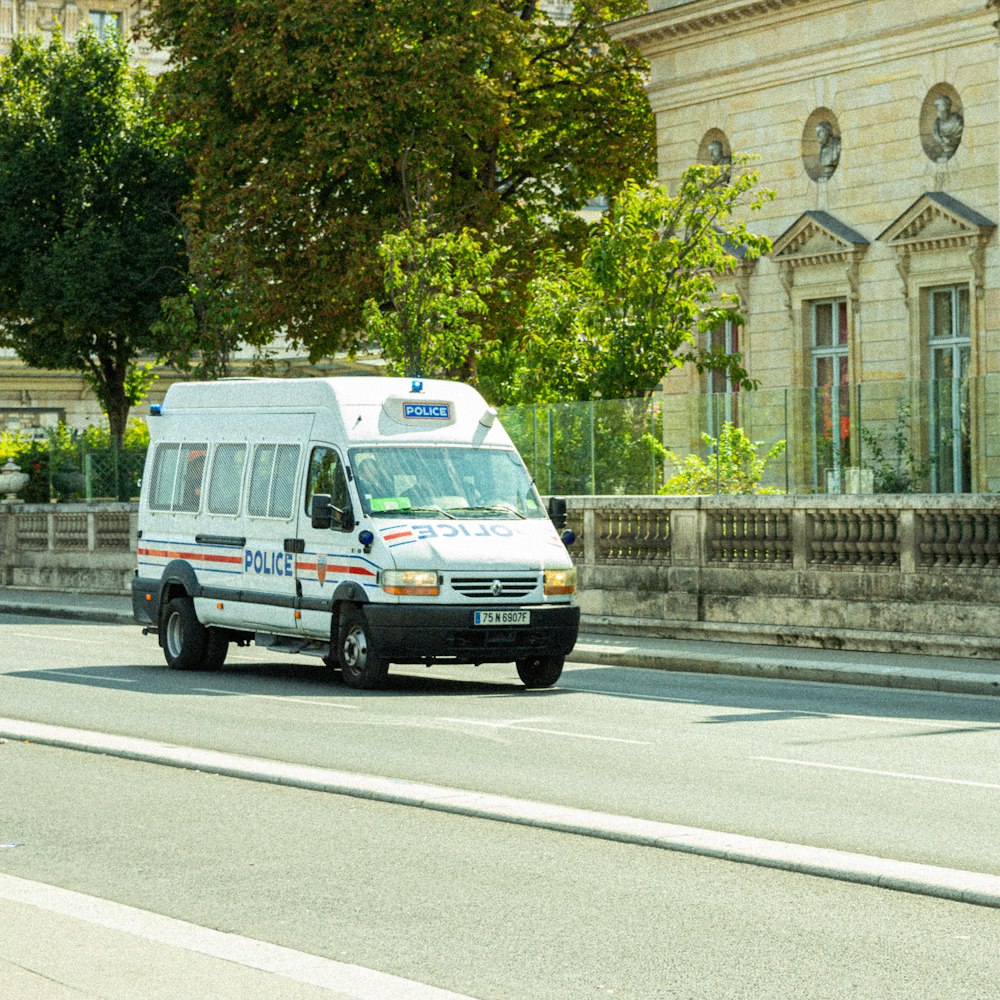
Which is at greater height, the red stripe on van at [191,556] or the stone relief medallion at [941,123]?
the stone relief medallion at [941,123]

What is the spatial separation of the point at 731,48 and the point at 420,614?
25.4m

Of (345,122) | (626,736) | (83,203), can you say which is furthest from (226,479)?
(83,203)

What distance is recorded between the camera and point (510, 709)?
51.2ft

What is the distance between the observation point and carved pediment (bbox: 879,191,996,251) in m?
33.9

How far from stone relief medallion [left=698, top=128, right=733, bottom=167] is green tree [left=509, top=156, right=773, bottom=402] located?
732 centimetres

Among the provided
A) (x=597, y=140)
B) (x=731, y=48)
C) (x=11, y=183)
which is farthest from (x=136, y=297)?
(x=731, y=48)

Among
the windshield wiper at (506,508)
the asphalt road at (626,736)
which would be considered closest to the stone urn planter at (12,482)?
the asphalt road at (626,736)

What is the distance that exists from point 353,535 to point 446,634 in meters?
1.29

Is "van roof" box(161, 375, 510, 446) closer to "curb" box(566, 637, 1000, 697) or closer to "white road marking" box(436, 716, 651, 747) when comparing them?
"curb" box(566, 637, 1000, 697)

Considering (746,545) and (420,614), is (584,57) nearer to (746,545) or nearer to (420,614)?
(746,545)

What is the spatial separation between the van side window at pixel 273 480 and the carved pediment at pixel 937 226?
18513 millimetres

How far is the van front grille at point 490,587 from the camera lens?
16766 millimetres

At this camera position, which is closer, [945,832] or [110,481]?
[945,832]

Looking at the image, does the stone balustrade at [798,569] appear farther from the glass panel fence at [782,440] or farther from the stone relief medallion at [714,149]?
the stone relief medallion at [714,149]
